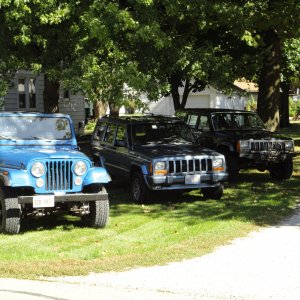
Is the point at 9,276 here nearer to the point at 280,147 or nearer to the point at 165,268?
the point at 165,268

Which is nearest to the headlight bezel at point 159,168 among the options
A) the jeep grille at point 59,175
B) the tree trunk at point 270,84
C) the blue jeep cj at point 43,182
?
the blue jeep cj at point 43,182

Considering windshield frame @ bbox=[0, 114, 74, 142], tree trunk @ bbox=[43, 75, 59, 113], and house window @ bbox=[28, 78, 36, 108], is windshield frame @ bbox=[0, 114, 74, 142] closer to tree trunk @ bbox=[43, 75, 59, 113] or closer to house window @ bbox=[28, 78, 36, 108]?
tree trunk @ bbox=[43, 75, 59, 113]

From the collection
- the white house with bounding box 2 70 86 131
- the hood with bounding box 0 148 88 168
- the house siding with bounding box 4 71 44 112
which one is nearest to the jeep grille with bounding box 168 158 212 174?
the hood with bounding box 0 148 88 168

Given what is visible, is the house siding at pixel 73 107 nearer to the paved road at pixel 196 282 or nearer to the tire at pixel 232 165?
the tire at pixel 232 165

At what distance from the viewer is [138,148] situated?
1159 centimetres

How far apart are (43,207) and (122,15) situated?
5038 millimetres

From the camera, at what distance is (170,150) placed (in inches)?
446

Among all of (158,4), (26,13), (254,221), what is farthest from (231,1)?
(254,221)

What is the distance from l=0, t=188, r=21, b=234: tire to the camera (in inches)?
324

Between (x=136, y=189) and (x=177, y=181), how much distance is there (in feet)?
3.18

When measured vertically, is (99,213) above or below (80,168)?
below

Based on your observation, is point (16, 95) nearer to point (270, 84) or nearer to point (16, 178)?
point (270, 84)

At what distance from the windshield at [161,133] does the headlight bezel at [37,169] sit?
3.67m

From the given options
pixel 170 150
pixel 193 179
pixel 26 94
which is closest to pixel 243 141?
pixel 170 150
